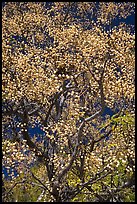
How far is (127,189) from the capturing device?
1392 cm

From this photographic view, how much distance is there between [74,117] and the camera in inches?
650

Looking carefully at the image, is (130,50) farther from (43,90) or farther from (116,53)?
(43,90)

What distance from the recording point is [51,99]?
60.7 feet

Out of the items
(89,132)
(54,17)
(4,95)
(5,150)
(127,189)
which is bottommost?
(127,189)

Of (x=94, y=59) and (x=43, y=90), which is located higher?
(x=94, y=59)

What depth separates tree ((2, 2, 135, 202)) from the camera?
1340cm

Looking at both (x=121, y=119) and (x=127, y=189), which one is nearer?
(x=121, y=119)

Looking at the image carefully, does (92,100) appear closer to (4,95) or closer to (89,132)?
(89,132)

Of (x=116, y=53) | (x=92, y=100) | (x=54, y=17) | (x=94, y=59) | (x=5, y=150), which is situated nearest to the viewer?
(x=5, y=150)

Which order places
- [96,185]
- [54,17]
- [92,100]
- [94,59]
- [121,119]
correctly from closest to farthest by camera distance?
[121,119] < [96,185] < [94,59] < [92,100] < [54,17]

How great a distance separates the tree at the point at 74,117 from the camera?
13.4m

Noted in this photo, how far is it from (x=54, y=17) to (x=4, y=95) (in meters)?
14.3

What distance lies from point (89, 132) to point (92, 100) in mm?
2171

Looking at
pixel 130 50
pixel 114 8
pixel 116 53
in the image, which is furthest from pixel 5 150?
pixel 114 8
